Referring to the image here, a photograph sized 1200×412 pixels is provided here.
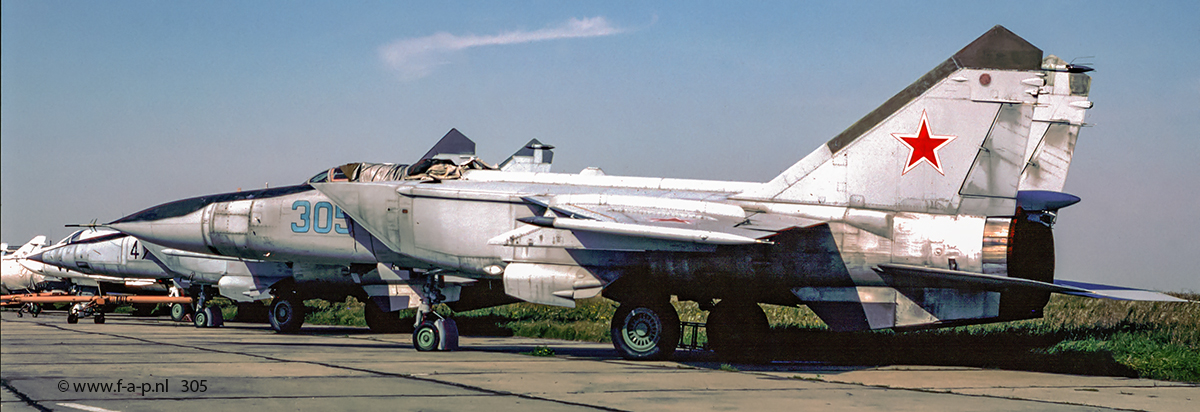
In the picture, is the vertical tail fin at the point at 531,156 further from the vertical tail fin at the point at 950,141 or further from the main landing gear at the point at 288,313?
the vertical tail fin at the point at 950,141

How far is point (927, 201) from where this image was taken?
11922mm

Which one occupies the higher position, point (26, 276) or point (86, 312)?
point (26, 276)

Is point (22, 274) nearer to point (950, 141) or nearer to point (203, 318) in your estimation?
point (203, 318)

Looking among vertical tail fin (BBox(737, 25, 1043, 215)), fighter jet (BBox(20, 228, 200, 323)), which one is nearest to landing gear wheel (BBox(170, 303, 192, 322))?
fighter jet (BBox(20, 228, 200, 323))

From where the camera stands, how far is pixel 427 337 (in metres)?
14.3

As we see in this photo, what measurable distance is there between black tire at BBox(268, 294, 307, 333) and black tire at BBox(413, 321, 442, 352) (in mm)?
7799

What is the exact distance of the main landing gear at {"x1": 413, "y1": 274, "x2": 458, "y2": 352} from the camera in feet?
46.7

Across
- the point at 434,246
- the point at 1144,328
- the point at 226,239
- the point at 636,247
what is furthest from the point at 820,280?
the point at 226,239

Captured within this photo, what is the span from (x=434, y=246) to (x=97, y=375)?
17.7 ft

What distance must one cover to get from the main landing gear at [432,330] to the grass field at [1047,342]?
4.68 meters

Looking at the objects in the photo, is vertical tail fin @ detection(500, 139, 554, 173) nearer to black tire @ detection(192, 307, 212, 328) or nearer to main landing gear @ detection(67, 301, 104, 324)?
black tire @ detection(192, 307, 212, 328)

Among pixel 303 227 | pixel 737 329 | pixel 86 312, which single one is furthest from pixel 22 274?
pixel 737 329

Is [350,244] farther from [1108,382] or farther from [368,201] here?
[1108,382]

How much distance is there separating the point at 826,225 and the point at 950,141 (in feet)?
5.86
